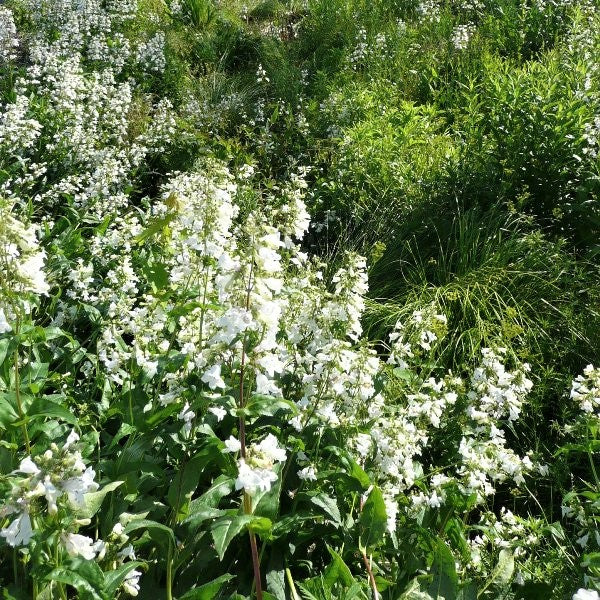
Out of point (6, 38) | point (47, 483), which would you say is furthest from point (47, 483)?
point (6, 38)

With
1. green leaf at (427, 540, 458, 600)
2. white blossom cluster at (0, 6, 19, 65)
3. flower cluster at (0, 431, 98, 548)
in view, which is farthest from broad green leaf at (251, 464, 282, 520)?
white blossom cluster at (0, 6, 19, 65)

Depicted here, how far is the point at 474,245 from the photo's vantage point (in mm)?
4359

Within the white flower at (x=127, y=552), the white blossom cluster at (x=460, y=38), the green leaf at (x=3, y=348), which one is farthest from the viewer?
the white blossom cluster at (x=460, y=38)

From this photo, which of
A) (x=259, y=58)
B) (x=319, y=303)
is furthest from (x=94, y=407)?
(x=259, y=58)

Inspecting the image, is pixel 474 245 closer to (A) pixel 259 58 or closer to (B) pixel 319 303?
(B) pixel 319 303

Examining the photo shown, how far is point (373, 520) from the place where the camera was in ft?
7.55

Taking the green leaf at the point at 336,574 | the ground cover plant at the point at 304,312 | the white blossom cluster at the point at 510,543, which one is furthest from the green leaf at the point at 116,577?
the white blossom cluster at the point at 510,543

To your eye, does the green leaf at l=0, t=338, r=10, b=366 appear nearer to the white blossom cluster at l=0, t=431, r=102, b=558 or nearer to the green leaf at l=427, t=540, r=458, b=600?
the white blossom cluster at l=0, t=431, r=102, b=558

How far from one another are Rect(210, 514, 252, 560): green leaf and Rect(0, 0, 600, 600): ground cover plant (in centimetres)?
1

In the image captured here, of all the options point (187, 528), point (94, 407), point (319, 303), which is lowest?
point (94, 407)

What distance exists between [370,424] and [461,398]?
56cm

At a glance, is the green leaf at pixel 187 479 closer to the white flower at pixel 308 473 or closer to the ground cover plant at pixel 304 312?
the ground cover plant at pixel 304 312

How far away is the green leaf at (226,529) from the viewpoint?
6.30 ft

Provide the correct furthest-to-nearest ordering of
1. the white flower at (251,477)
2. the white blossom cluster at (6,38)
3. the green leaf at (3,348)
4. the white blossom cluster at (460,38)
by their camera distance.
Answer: the white blossom cluster at (460,38) < the white blossom cluster at (6,38) < the green leaf at (3,348) < the white flower at (251,477)
